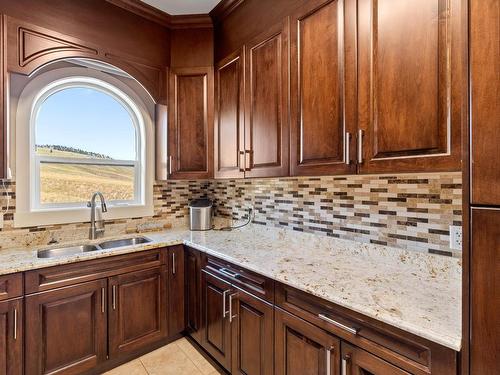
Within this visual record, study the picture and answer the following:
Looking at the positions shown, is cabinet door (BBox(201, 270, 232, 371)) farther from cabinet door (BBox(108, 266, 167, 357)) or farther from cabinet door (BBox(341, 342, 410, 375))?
cabinet door (BBox(341, 342, 410, 375))

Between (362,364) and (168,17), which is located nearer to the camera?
(362,364)

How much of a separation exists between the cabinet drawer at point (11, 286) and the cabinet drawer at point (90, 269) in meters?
0.03

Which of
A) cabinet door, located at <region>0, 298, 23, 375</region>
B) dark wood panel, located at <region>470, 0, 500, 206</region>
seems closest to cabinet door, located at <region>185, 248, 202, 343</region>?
cabinet door, located at <region>0, 298, 23, 375</region>

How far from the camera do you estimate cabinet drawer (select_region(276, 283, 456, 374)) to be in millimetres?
854

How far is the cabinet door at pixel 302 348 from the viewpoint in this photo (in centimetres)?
110

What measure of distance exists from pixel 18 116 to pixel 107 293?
1.39 metres

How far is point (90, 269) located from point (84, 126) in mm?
1243

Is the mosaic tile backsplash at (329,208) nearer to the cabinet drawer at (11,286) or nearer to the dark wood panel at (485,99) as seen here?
the cabinet drawer at (11,286)

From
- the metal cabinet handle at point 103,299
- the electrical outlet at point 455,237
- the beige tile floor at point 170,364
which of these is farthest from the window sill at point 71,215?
the electrical outlet at point 455,237

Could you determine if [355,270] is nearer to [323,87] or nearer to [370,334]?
[370,334]

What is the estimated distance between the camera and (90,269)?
1735 mm

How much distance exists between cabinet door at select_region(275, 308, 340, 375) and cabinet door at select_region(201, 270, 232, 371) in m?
0.45

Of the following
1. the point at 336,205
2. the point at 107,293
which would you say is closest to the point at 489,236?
the point at 336,205

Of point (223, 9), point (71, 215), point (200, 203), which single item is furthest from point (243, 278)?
point (223, 9)
